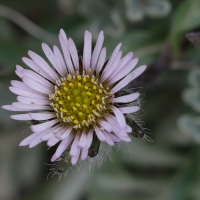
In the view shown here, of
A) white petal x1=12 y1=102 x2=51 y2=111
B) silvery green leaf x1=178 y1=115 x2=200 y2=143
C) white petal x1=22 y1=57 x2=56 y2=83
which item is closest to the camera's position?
white petal x1=12 y1=102 x2=51 y2=111

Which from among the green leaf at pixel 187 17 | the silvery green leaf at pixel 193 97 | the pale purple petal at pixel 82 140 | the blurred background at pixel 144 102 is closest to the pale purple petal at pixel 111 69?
the pale purple petal at pixel 82 140

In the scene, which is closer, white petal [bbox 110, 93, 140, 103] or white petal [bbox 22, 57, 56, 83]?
white petal [bbox 110, 93, 140, 103]

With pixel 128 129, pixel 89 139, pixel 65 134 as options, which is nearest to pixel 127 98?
pixel 128 129

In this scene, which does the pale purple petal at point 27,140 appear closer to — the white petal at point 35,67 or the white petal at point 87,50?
the white petal at point 35,67

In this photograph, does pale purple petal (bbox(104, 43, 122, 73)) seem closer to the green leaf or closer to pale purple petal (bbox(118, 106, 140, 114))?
pale purple petal (bbox(118, 106, 140, 114))

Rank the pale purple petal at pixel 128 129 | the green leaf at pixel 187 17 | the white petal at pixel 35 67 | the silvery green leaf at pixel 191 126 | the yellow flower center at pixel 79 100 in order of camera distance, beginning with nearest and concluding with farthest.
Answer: the pale purple petal at pixel 128 129 < the white petal at pixel 35 67 < the yellow flower center at pixel 79 100 < the green leaf at pixel 187 17 < the silvery green leaf at pixel 191 126

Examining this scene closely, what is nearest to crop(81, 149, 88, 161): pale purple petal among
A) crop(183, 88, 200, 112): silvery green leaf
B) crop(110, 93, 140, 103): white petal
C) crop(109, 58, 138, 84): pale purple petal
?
crop(110, 93, 140, 103): white petal

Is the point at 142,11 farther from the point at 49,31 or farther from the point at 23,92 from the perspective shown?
the point at 23,92
